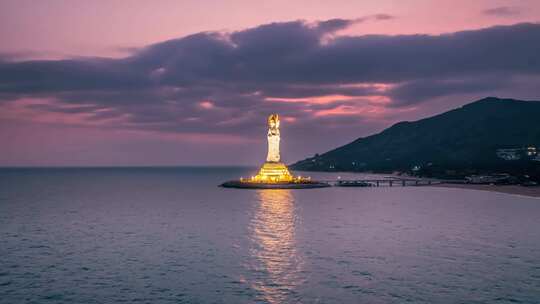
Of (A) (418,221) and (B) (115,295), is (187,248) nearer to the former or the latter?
(B) (115,295)

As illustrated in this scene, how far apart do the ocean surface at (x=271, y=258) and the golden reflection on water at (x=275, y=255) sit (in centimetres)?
12

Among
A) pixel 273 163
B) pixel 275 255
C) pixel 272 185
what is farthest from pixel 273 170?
pixel 275 255

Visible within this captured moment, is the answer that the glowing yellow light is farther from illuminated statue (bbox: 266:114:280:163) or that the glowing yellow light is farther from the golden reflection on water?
the golden reflection on water

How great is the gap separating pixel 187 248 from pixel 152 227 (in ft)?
63.8

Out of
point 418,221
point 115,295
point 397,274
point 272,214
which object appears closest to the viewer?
point 115,295

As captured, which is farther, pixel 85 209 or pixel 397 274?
pixel 85 209

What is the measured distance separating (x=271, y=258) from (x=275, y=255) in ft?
5.19

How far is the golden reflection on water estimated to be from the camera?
36938 mm

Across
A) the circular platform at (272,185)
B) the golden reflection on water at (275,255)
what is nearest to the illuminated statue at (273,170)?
the circular platform at (272,185)

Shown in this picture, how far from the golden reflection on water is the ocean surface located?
4.8 inches

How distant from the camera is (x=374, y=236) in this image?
201 ft

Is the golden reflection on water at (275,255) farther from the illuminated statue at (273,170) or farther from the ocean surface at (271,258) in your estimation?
the illuminated statue at (273,170)

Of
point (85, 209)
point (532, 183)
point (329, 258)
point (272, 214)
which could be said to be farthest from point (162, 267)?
point (532, 183)

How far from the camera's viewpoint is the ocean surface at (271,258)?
116ft
